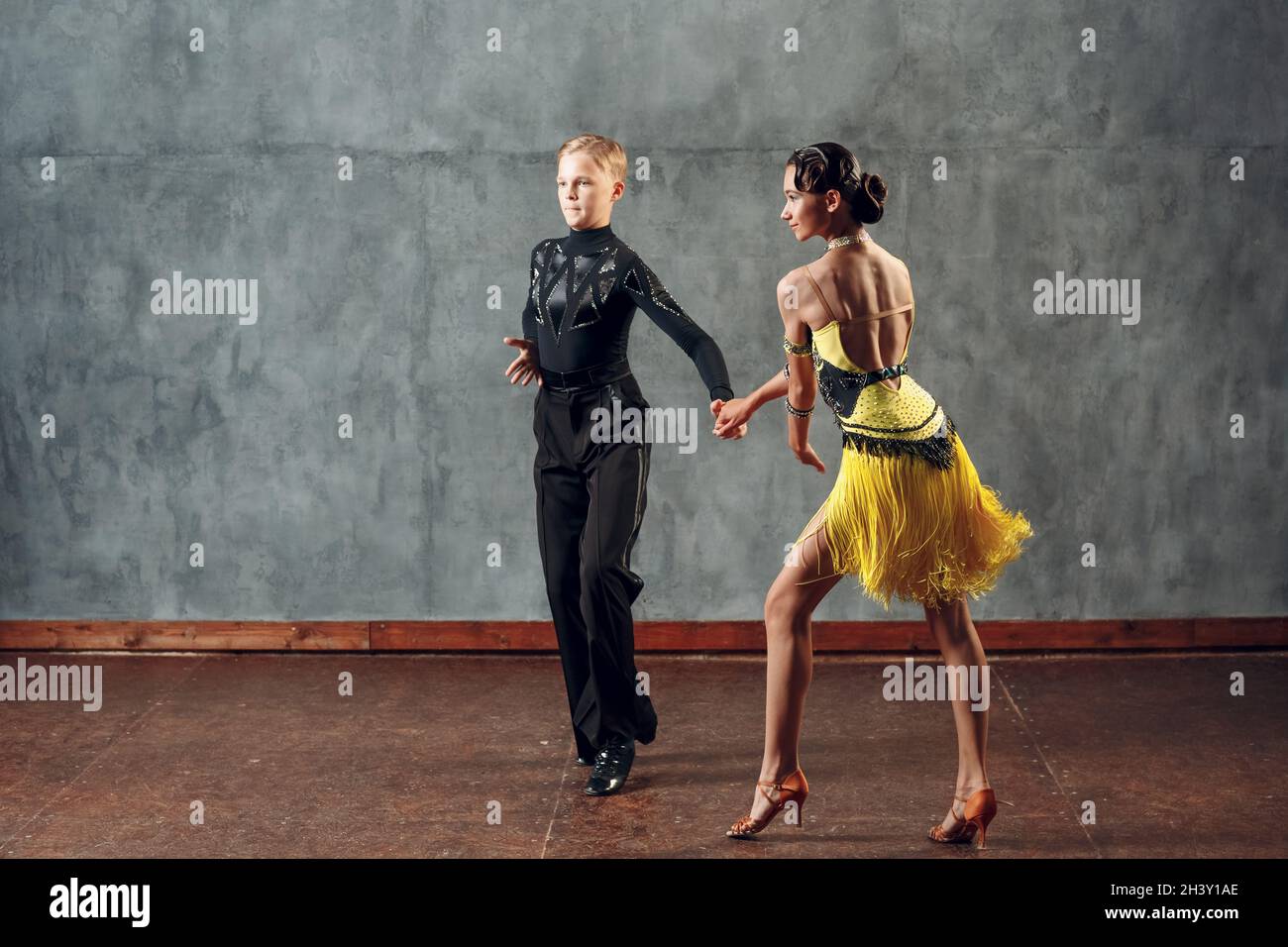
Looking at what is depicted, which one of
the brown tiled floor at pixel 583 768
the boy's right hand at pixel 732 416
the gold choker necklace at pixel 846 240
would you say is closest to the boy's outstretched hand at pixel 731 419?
the boy's right hand at pixel 732 416

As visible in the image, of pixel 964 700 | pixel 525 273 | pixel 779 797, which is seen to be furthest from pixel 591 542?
pixel 525 273

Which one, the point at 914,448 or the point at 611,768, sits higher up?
the point at 914,448

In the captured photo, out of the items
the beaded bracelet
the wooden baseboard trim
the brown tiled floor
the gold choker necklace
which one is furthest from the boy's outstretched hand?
the wooden baseboard trim

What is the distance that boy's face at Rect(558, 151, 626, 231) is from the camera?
4.34m

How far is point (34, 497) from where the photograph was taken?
19.3 ft

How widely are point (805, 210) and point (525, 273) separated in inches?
80.2

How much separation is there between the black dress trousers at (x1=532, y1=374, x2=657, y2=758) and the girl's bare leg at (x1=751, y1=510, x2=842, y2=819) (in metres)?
0.59

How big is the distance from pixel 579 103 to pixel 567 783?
2.47 m

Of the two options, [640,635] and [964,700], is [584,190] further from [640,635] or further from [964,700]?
[640,635]

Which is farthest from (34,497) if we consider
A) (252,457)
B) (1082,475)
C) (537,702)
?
(1082,475)

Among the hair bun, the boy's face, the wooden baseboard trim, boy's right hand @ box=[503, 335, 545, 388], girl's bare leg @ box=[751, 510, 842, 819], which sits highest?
the boy's face

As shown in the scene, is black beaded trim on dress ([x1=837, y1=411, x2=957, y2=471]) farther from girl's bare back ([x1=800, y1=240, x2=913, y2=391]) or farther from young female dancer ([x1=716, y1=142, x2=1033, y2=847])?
girl's bare back ([x1=800, y1=240, x2=913, y2=391])

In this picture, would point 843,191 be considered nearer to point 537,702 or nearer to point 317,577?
point 537,702

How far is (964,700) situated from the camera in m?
3.92
